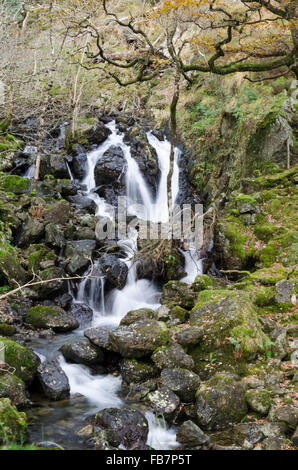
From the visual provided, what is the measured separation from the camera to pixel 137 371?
5664 millimetres

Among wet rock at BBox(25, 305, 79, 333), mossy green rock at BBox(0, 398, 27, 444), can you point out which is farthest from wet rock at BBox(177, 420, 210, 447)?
wet rock at BBox(25, 305, 79, 333)

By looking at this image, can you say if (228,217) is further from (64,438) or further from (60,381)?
(64,438)

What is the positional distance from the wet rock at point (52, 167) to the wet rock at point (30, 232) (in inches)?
169

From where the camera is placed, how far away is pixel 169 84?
2033 centimetres

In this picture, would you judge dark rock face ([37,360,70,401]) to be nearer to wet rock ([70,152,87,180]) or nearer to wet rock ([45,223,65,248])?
wet rock ([45,223,65,248])

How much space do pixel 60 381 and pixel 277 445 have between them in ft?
10.5

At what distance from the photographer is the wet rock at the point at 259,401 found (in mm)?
4547

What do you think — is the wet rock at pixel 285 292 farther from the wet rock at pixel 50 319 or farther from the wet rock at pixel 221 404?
the wet rock at pixel 50 319

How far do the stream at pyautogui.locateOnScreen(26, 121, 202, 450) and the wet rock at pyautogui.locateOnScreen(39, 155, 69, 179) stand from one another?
0.53 m

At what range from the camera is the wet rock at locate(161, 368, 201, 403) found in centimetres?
500

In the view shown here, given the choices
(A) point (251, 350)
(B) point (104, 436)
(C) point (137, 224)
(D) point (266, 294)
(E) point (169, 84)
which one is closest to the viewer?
(B) point (104, 436)

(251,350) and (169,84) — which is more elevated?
(169,84)

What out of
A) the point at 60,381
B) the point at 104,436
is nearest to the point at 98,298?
the point at 60,381

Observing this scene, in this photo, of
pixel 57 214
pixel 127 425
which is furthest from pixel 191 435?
pixel 57 214
